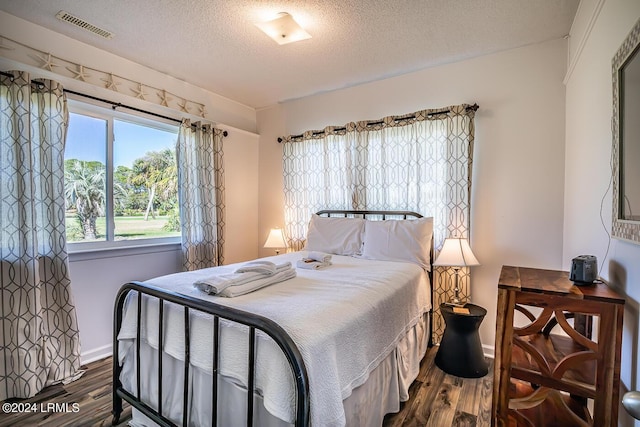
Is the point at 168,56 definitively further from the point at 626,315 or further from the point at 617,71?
the point at 626,315

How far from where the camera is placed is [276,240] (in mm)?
3486

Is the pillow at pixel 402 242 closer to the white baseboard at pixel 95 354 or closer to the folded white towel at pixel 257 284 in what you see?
the folded white towel at pixel 257 284

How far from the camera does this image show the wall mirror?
1.04m

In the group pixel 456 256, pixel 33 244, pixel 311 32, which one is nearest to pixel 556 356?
pixel 456 256

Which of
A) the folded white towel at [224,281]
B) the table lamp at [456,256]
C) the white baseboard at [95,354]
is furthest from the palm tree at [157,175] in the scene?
the table lamp at [456,256]

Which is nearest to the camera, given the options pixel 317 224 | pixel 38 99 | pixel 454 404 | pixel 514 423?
pixel 514 423

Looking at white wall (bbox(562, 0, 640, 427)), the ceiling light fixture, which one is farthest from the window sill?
white wall (bbox(562, 0, 640, 427))

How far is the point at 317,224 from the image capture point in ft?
10.2

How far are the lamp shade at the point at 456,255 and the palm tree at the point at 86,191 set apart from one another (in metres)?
2.96

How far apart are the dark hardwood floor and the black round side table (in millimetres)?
58

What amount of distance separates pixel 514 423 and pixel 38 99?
3.57m

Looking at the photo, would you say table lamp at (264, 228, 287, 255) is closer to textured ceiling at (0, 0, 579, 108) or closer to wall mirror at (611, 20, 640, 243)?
textured ceiling at (0, 0, 579, 108)

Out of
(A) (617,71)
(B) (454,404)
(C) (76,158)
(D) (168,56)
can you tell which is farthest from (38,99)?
(B) (454,404)

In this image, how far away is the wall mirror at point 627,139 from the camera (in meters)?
1.04
